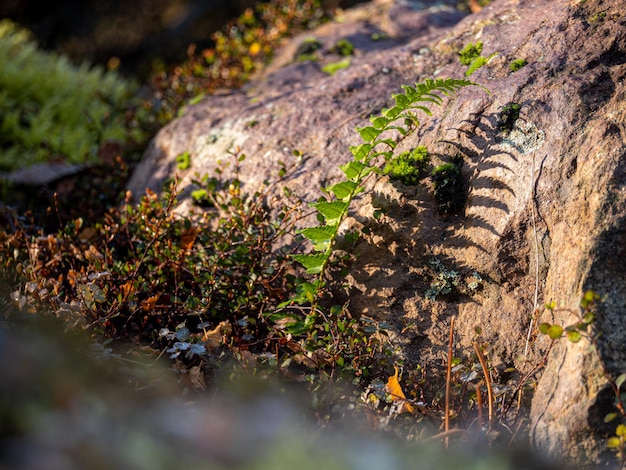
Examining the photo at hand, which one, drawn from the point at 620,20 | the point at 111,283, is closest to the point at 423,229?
the point at 620,20

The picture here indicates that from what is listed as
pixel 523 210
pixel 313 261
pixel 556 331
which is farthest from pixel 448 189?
pixel 556 331

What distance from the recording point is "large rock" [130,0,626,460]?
2418 millimetres

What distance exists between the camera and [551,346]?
99.7 inches

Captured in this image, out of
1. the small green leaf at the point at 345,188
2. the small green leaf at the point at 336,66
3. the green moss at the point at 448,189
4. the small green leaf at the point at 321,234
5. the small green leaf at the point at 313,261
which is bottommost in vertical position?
the small green leaf at the point at 313,261

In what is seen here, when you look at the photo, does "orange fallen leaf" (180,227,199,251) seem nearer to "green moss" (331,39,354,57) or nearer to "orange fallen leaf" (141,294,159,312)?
"orange fallen leaf" (141,294,159,312)

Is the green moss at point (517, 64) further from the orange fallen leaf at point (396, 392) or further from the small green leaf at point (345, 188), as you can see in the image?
the orange fallen leaf at point (396, 392)

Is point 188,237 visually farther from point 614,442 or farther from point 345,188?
point 614,442

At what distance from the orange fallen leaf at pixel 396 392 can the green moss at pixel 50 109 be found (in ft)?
11.3

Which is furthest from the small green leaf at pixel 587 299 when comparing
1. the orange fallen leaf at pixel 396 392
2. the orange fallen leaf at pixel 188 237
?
the orange fallen leaf at pixel 188 237

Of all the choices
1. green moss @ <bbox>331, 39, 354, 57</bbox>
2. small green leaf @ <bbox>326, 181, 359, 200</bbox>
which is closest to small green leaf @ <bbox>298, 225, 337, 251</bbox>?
small green leaf @ <bbox>326, 181, 359, 200</bbox>

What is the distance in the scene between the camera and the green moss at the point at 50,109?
5656mm

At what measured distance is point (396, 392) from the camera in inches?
109

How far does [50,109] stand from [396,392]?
17.0 ft

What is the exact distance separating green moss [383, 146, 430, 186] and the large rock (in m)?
0.05
